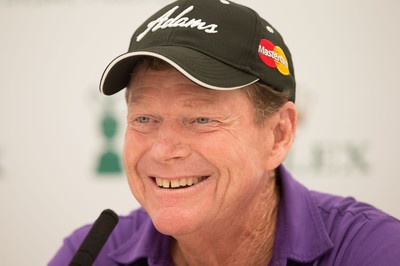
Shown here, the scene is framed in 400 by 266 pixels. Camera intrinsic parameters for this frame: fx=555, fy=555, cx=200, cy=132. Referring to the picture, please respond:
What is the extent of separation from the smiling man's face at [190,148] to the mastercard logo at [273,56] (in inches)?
3.8

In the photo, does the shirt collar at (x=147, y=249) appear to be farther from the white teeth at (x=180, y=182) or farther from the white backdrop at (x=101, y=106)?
the white backdrop at (x=101, y=106)

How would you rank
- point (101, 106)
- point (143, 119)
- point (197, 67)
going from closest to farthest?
point (197, 67) → point (143, 119) → point (101, 106)

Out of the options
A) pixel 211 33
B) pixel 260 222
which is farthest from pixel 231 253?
pixel 211 33

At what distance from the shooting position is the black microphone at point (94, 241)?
924 millimetres

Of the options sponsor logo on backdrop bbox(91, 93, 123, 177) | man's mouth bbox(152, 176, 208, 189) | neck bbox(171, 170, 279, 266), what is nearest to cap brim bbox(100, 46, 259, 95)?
man's mouth bbox(152, 176, 208, 189)

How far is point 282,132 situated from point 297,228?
24cm

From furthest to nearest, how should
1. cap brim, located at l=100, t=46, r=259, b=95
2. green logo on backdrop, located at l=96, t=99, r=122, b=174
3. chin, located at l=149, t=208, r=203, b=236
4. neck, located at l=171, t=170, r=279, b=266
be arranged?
green logo on backdrop, located at l=96, t=99, r=122, b=174 → neck, located at l=171, t=170, r=279, b=266 → chin, located at l=149, t=208, r=203, b=236 → cap brim, located at l=100, t=46, r=259, b=95

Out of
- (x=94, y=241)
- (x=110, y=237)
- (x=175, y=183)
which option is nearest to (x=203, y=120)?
(x=175, y=183)

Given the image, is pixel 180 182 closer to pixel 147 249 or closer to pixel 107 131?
pixel 147 249

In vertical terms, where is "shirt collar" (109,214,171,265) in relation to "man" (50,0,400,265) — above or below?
below

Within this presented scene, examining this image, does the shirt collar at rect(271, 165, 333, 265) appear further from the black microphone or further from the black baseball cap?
the black microphone

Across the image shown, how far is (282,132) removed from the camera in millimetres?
1348

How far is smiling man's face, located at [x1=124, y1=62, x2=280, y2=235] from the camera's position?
1184 millimetres

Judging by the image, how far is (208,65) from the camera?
45.3 inches
